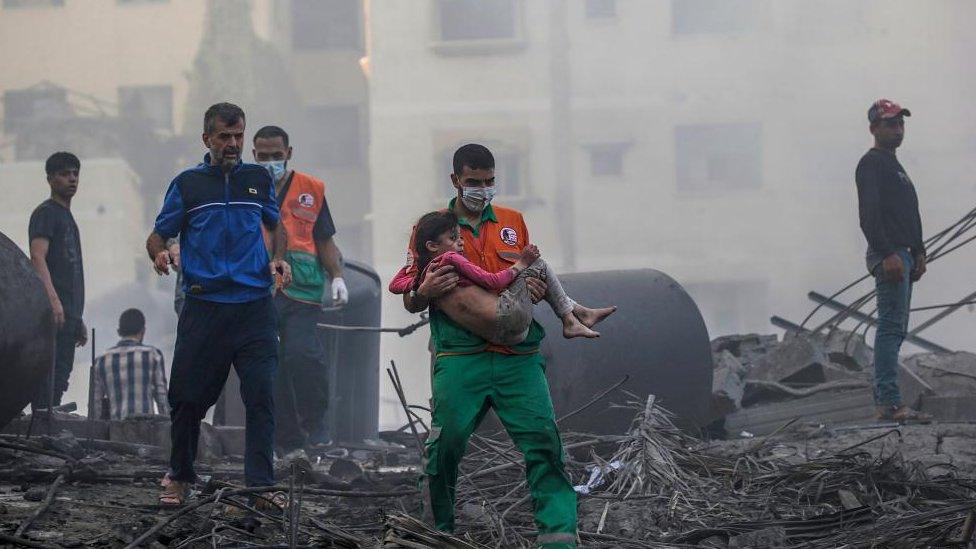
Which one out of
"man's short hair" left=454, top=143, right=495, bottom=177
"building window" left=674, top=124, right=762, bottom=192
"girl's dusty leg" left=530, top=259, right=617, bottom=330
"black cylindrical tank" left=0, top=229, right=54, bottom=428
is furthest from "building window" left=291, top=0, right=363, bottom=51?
"girl's dusty leg" left=530, top=259, right=617, bottom=330

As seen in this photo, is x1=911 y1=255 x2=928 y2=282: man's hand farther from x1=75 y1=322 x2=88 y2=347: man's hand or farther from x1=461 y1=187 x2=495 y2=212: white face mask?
x1=75 y1=322 x2=88 y2=347: man's hand

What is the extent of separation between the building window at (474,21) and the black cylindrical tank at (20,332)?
2108 cm

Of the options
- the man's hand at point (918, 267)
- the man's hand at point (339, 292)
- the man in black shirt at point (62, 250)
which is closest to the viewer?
the man's hand at point (339, 292)

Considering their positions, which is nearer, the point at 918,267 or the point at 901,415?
the point at 901,415

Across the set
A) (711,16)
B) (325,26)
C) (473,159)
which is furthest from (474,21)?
(473,159)

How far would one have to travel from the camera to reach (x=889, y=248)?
772 centimetres

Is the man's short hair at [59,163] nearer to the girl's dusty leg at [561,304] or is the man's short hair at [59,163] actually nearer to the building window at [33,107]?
the girl's dusty leg at [561,304]

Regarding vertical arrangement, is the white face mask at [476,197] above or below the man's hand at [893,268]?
above

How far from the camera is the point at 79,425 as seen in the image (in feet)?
25.4

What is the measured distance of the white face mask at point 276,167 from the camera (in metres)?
7.32

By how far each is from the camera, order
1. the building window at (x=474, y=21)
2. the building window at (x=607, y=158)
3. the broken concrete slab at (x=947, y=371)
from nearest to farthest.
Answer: the broken concrete slab at (x=947, y=371) → the building window at (x=607, y=158) → the building window at (x=474, y=21)

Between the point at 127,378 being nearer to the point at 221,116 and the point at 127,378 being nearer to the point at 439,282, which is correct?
the point at 221,116

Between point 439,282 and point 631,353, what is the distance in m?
3.36

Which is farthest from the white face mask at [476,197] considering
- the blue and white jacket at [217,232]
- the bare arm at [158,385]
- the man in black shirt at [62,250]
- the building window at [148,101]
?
the building window at [148,101]
